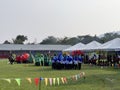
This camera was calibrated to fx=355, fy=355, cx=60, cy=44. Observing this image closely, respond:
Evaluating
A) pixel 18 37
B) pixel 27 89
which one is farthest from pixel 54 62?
pixel 18 37

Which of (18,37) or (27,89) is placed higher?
(18,37)

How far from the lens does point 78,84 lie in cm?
1847

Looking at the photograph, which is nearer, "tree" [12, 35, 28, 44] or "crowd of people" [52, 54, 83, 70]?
"crowd of people" [52, 54, 83, 70]

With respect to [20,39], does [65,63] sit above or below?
below

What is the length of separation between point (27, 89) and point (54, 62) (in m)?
16.3

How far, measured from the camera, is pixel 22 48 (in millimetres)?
104812

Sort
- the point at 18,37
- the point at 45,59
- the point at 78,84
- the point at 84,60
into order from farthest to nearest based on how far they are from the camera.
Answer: the point at 18,37
the point at 84,60
the point at 45,59
the point at 78,84

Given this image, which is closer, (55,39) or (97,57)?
(97,57)

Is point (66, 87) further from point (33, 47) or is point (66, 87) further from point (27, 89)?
point (33, 47)

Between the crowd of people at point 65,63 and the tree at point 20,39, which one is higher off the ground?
the tree at point 20,39

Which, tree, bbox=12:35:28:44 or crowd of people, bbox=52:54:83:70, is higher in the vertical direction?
tree, bbox=12:35:28:44

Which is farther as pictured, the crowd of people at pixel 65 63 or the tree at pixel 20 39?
the tree at pixel 20 39

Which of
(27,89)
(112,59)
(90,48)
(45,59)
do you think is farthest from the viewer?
(90,48)

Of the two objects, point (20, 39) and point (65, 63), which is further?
point (20, 39)
